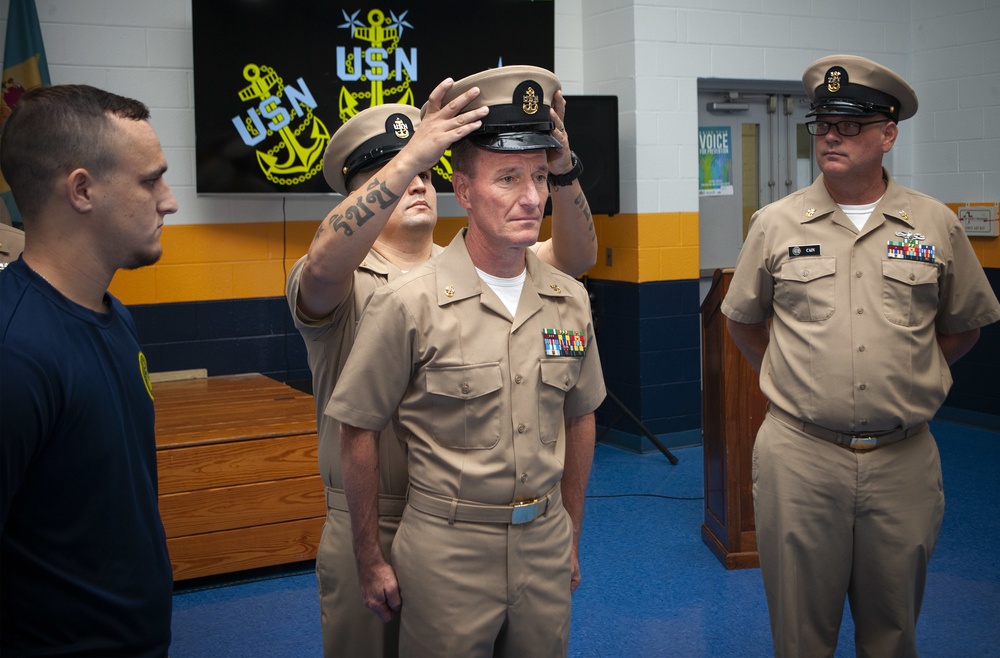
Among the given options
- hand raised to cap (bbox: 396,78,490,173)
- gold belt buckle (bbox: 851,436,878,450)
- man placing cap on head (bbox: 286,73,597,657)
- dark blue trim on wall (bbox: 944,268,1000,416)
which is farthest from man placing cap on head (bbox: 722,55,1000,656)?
dark blue trim on wall (bbox: 944,268,1000,416)

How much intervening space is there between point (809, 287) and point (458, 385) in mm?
1175

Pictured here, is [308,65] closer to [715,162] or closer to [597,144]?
[597,144]

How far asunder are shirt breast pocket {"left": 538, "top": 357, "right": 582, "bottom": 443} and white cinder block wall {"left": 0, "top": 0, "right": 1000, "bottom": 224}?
3.58 metres

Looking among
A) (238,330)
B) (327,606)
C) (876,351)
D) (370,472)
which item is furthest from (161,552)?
(238,330)

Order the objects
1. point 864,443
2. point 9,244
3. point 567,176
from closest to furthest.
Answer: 1. point 567,176
2. point 864,443
3. point 9,244

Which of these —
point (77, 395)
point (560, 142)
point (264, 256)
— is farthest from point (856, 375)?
point (264, 256)

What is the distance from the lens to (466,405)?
180 centimetres

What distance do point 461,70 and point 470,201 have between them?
3595mm

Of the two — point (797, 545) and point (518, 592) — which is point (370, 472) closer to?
point (518, 592)

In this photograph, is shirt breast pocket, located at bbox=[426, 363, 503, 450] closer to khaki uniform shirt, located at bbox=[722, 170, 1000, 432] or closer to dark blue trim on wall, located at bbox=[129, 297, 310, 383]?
khaki uniform shirt, located at bbox=[722, 170, 1000, 432]

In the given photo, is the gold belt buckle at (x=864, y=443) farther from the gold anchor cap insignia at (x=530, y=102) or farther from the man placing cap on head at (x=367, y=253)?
the gold anchor cap insignia at (x=530, y=102)

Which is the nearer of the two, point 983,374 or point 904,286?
point 904,286

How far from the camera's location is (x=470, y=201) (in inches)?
73.2

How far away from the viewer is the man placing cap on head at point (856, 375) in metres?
2.41
